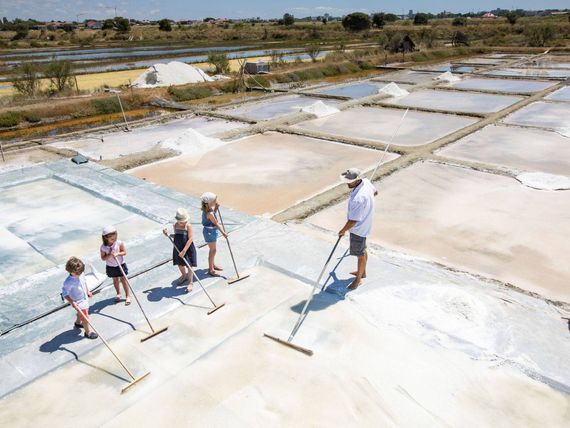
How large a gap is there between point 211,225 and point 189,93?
56.7 feet

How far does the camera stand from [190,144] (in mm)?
12781

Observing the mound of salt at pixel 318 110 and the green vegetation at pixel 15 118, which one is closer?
the mound of salt at pixel 318 110

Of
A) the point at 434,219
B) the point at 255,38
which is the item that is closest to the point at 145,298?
the point at 434,219

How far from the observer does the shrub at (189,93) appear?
21.4 meters

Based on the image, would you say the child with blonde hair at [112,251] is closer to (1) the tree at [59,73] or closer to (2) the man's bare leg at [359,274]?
(2) the man's bare leg at [359,274]

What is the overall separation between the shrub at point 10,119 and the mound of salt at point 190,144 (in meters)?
7.81

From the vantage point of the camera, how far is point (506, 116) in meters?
16.4

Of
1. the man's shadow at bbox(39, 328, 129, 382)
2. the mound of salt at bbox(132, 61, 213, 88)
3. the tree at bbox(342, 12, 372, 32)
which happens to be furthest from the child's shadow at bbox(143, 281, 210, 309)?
the tree at bbox(342, 12, 372, 32)

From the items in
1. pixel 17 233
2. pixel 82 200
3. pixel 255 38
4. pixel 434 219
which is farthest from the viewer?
pixel 255 38

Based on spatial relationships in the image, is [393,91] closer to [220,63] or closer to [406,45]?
[220,63]

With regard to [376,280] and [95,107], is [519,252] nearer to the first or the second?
[376,280]

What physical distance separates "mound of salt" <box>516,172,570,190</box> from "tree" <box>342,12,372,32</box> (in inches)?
2642

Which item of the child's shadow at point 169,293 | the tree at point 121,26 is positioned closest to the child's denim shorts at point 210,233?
the child's shadow at point 169,293

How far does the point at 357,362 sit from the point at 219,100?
18.3 metres
